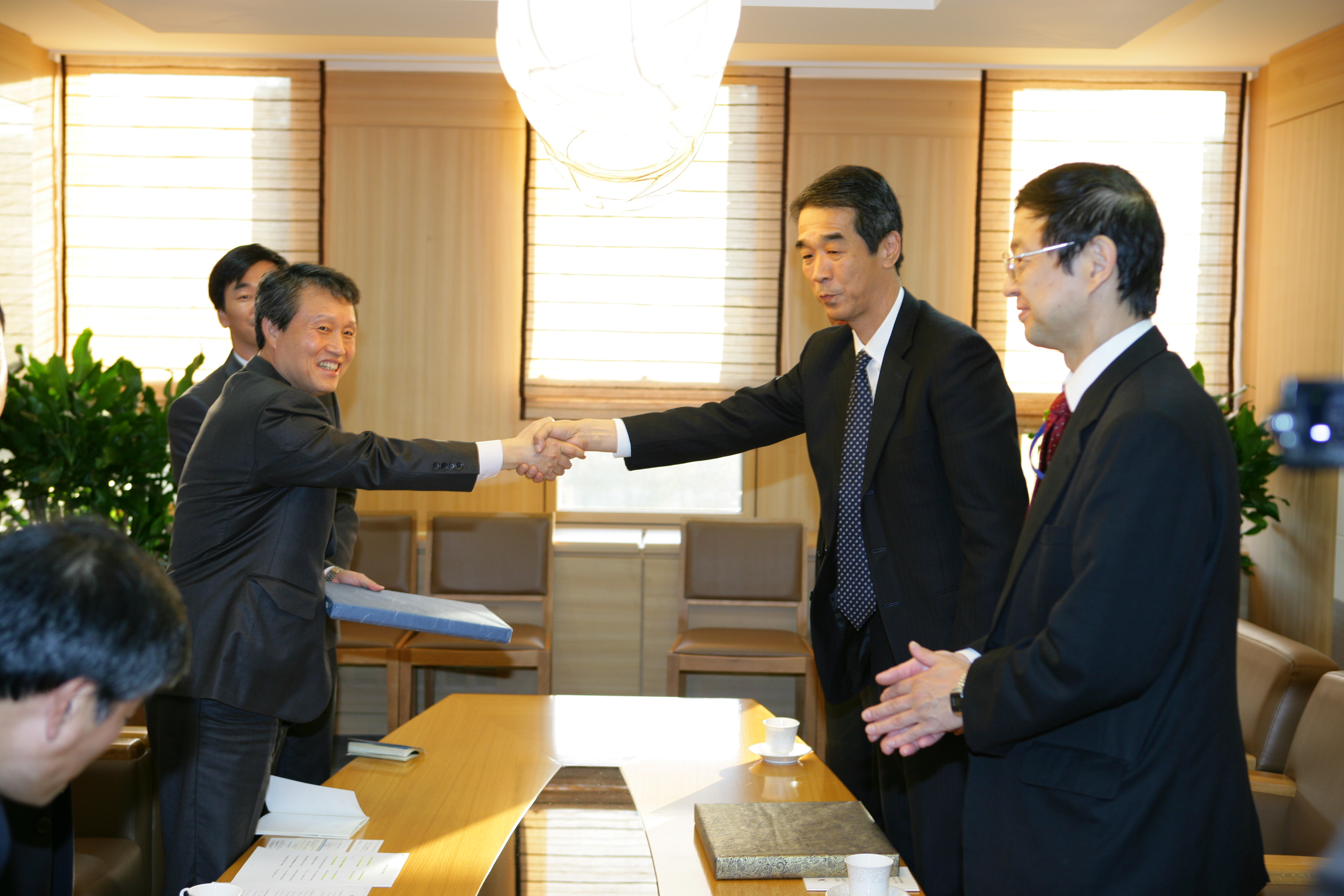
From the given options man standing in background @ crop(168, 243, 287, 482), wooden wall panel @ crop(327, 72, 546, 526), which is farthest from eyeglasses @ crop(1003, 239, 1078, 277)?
→ wooden wall panel @ crop(327, 72, 546, 526)

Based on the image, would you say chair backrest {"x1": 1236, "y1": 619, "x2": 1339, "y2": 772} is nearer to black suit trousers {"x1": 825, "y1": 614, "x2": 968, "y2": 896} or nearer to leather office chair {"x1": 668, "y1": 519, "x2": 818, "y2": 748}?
black suit trousers {"x1": 825, "y1": 614, "x2": 968, "y2": 896}

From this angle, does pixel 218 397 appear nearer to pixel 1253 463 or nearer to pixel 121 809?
pixel 121 809

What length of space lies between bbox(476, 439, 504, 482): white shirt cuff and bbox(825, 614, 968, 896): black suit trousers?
38.0 inches

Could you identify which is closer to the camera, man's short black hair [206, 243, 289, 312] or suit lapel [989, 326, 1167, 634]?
suit lapel [989, 326, 1167, 634]

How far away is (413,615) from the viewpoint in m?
2.27

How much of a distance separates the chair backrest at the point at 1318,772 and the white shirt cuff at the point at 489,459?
6.75 feet

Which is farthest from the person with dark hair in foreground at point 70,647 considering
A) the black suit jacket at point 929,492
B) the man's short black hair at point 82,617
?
the black suit jacket at point 929,492

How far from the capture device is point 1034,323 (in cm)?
167

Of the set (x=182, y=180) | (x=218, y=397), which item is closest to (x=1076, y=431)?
(x=218, y=397)

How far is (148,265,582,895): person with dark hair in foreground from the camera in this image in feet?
7.24

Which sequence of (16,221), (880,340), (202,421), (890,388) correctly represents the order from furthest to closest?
(16,221) → (202,421) → (880,340) → (890,388)

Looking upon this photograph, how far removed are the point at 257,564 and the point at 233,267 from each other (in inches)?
54.8

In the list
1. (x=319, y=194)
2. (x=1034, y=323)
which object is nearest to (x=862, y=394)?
(x=1034, y=323)

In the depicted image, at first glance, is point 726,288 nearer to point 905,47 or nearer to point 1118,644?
point 905,47
